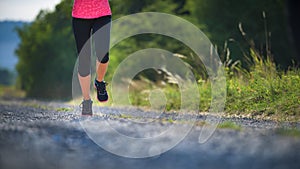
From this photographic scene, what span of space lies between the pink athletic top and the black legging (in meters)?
0.05

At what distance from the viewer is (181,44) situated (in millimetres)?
16422

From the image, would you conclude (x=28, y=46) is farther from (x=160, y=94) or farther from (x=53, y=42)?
(x=160, y=94)

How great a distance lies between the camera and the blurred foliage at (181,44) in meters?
14.5

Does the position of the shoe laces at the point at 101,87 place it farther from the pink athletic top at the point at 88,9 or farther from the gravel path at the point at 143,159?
the gravel path at the point at 143,159

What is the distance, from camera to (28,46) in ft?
90.3

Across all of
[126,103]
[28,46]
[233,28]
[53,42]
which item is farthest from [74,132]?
[28,46]

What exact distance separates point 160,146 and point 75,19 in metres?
2.85

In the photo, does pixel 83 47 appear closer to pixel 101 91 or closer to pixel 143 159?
pixel 101 91

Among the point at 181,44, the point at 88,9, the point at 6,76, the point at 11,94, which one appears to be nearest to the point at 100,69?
the point at 88,9

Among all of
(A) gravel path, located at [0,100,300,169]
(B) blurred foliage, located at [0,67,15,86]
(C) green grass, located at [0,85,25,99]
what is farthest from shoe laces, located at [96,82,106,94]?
(B) blurred foliage, located at [0,67,15,86]

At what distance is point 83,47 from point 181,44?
422 inches

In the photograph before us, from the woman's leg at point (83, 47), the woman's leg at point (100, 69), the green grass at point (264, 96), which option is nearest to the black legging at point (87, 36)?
the woman's leg at point (83, 47)

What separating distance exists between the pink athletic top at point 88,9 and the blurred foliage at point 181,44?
446 cm

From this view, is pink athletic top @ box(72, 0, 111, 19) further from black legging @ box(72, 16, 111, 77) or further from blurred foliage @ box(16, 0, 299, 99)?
blurred foliage @ box(16, 0, 299, 99)
